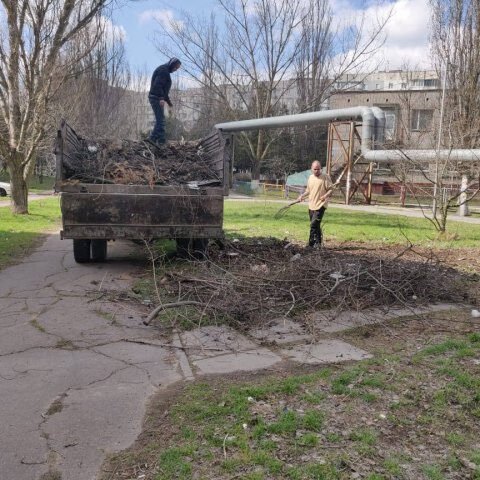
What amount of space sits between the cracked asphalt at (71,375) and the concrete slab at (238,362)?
222 millimetres

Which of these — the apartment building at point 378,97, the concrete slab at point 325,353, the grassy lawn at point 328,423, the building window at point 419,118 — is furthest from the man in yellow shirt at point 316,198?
the building window at point 419,118

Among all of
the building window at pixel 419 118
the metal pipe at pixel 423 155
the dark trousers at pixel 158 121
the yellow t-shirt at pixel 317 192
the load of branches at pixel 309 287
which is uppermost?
the building window at pixel 419 118

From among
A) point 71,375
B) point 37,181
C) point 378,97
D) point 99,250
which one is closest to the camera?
point 71,375

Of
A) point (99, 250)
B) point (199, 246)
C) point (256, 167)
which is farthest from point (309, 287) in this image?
point (256, 167)

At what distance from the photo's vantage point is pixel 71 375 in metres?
4.07

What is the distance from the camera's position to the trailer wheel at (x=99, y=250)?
335 inches

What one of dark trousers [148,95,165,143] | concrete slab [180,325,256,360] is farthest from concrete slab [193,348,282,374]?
dark trousers [148,95,165,143]

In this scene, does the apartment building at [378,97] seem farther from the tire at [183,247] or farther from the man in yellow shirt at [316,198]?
the tire at [183,247]

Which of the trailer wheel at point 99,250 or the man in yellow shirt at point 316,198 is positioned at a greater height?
the man in yellow shirt at point 316,198

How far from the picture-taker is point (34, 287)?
274 inches

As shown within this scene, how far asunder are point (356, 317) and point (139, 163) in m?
4.71

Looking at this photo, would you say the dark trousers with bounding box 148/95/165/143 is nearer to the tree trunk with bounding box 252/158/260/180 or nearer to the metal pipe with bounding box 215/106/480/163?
the metal pipe with bounding box 215/106/480/163

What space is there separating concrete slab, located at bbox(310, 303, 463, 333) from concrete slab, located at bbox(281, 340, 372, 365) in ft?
1.31

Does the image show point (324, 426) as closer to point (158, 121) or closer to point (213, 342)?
point (213, 342)
